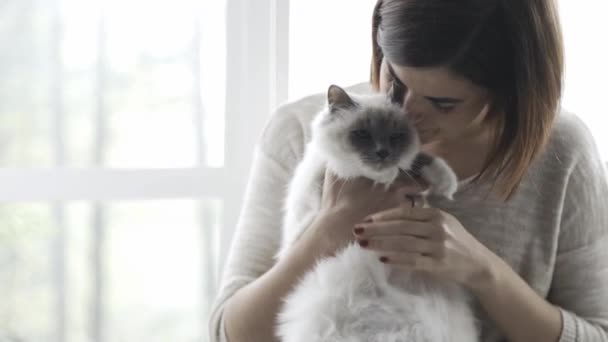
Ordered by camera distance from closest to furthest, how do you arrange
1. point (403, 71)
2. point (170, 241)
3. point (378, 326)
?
point (378, 326), point (403, 71), point (170, 241)

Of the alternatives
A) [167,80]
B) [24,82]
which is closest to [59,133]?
[24,82]

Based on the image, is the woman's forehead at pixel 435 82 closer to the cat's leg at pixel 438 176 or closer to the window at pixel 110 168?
the cat's leg at pixel 438 176

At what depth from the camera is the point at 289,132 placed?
177 centimetres

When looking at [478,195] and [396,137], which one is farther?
[478,195]

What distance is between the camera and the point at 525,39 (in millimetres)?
1407

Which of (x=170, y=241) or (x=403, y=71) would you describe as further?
(x=170, y=241)

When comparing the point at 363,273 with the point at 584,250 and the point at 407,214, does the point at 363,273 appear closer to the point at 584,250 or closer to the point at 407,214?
the point at 407,214

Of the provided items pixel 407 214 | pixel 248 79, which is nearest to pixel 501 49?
pixel 407 214

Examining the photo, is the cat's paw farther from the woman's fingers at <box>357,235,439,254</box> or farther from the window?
the window

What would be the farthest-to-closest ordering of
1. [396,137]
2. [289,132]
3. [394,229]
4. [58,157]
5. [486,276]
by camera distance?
[58,157] < [289,132] < [396,137] < [486,276] < [394,229]

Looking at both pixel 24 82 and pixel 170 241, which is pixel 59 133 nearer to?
pixel 24 82

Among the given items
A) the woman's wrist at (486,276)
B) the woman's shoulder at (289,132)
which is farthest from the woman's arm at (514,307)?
the woman's shoulder at (289,132)

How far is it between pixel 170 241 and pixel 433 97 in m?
1.09

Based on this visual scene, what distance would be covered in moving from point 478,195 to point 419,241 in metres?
0.37
